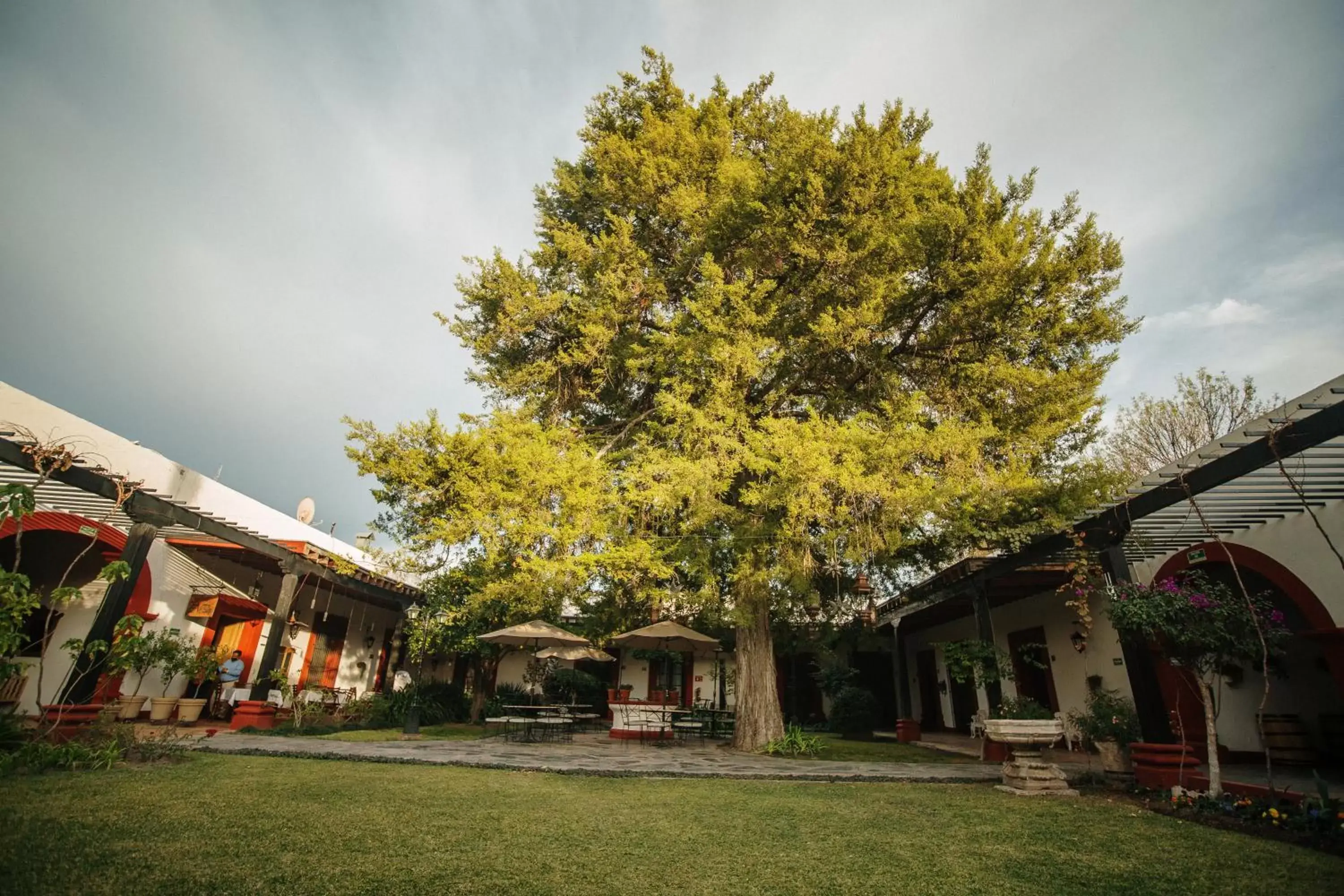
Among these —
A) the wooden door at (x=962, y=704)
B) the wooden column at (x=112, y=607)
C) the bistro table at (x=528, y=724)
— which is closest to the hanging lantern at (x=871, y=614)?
the wooden door at (x=962, y=704)

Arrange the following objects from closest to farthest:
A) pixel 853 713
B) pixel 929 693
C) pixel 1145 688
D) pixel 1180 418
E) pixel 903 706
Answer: pixel 1145 688 < pixel 903 706 < pixel 853 713 < pixel 1180 418 < pixel 929 693

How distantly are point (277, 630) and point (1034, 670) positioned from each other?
53.0ft

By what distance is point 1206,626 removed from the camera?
17.8 feet

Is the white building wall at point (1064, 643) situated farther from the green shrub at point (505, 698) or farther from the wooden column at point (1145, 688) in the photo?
the green shrub at point (505, 698)

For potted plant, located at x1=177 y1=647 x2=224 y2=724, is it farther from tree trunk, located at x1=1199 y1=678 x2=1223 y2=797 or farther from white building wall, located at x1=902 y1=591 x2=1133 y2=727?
tree trunk, located at x1=1199 y1=678 x2=1223 y2=797

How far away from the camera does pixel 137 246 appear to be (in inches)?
504

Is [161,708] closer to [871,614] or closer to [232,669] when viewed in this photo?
[232,669]

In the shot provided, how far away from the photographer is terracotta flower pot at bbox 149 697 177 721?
1053cm

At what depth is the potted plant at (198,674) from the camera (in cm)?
1030

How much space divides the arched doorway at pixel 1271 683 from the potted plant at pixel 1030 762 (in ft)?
7.39

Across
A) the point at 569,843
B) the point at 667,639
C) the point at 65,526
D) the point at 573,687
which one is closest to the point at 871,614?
the point at 667,639

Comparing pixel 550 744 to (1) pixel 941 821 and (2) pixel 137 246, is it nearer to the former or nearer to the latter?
(1) pixel 941 821

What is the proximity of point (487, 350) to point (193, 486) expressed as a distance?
7.88m

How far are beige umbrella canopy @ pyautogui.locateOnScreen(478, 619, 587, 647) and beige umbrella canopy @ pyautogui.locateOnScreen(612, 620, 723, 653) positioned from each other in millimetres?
955
